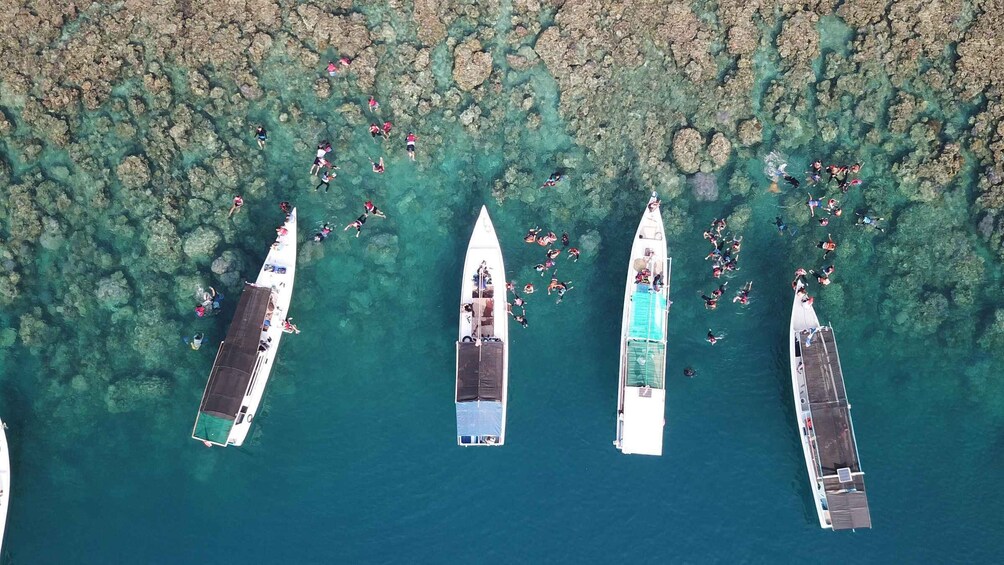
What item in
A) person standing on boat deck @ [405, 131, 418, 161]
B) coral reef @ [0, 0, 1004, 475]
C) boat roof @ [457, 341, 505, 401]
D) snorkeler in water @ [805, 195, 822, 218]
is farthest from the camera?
person standing on boat deck @ [405, 131, 418, 161]

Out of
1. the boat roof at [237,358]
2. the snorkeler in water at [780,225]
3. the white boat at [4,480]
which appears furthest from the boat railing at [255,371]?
the snorkeler in water at [780,225]

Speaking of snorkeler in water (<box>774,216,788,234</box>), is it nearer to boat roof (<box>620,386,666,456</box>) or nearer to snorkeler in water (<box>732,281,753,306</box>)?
snorkeler in water (<box>732,281,753,306</box>)

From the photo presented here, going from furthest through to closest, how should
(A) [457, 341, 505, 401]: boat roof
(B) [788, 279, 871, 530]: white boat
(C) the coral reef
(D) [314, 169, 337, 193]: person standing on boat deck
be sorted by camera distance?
(D) [314, 169, 337, 193]: person standing on boat deck < (C) the coral reef < (A) [457, 341, 505, 401]: boat roof < (B) [788, 279, 871, 530]: white boat

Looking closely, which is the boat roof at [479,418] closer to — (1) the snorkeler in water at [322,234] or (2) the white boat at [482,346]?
(2) the white boat at [482,346]

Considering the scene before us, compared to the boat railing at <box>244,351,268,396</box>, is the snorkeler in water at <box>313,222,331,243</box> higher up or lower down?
higher up

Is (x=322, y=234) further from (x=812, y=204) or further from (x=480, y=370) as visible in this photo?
(x=812, y=204)

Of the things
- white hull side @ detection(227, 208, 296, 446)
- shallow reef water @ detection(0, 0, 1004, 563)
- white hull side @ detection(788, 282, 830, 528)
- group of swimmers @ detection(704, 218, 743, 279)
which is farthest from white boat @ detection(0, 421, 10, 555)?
white hull side @ detection(788, 282, 830, 528)
